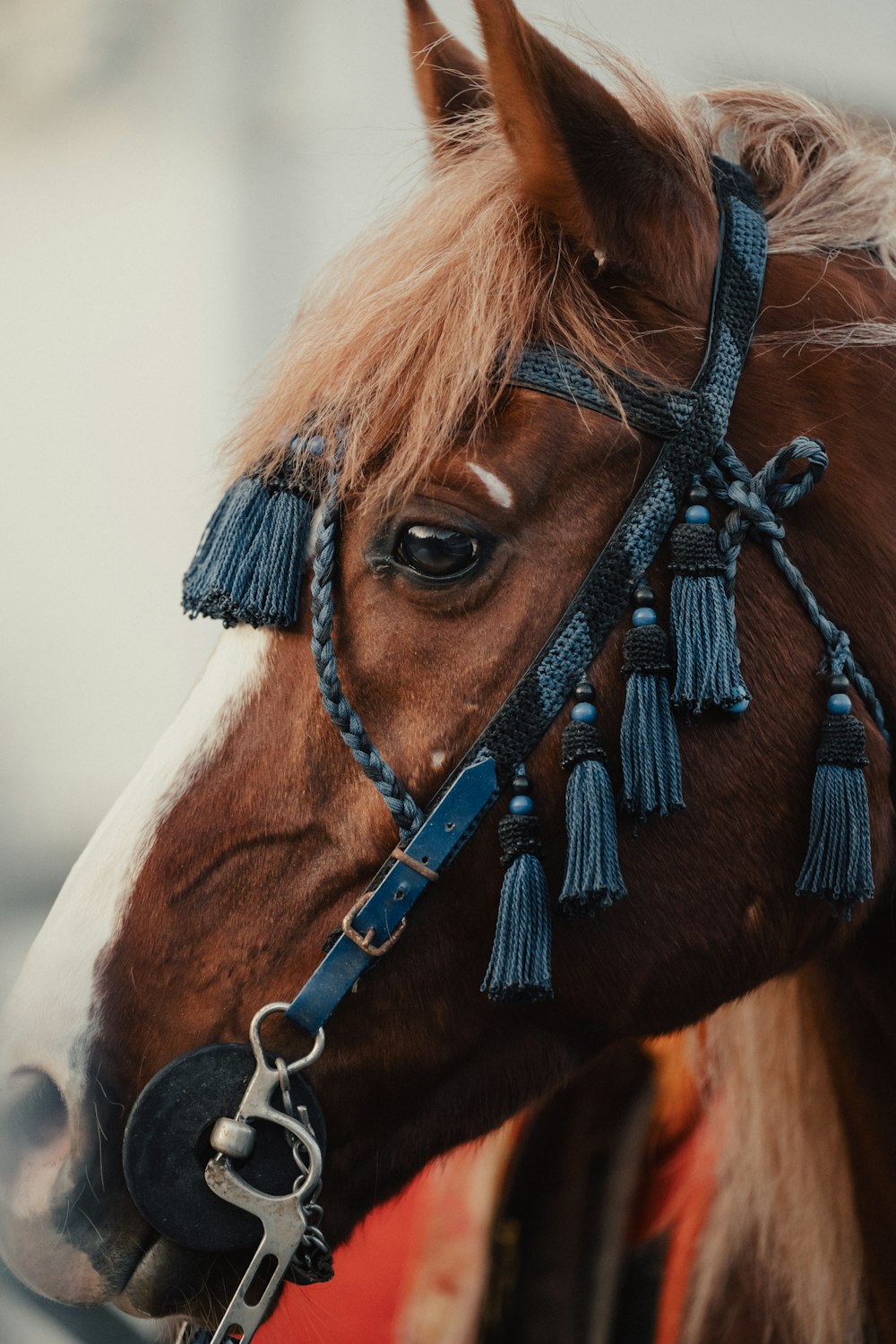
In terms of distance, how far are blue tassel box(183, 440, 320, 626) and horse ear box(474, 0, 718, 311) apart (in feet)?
0.82

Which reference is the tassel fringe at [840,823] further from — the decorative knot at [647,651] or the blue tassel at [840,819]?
the decorative knot at [647,651]

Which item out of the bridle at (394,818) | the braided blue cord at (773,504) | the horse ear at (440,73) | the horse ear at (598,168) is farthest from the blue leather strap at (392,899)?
the horse ear at (440,73)

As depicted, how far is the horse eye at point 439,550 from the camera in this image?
68cm

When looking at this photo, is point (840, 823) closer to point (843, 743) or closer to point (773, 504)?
point (843, 743)

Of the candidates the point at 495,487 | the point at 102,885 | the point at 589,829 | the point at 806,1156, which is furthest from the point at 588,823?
the point at 806,1156

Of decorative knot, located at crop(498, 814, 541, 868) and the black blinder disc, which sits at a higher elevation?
decorative knot, located at crop(498, 814, 541, 868)

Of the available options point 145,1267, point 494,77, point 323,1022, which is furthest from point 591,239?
point 145,1267

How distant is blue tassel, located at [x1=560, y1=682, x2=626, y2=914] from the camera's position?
642mm

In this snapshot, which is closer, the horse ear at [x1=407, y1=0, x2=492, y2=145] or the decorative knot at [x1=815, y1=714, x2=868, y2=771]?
the decorative knot at [x1=815, y1=714, x2=868, y2=771]

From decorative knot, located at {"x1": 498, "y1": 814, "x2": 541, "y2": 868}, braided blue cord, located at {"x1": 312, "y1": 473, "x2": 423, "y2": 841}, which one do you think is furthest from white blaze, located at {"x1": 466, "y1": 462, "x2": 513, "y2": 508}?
decorative knot, located at {"x1": 498, "y1": 814, "x2": 541, "y2": 868}

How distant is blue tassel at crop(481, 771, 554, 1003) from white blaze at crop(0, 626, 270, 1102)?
21cm

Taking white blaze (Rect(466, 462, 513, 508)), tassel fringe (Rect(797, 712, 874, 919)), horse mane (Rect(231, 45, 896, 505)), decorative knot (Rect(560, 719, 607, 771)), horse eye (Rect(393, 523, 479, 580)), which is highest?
horse mane (Rect(231, 45, 896, 505))

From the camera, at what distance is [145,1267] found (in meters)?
0.68

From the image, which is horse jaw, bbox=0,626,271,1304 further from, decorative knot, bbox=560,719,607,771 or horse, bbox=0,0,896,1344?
decorative knot, bbox=560,719,607,771
